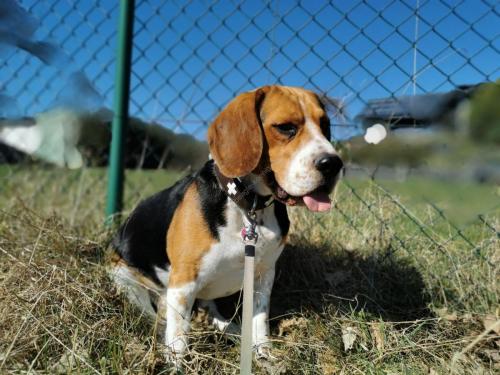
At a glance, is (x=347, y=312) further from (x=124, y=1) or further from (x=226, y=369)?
(x=124, y=1)

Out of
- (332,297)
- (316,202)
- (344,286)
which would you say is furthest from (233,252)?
(344,286)

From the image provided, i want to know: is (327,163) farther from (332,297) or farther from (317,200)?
(332,297)

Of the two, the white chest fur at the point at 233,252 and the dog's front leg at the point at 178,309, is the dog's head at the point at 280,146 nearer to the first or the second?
the white chest fur at the point at 233,252

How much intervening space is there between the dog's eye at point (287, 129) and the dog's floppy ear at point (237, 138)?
0.26 feet

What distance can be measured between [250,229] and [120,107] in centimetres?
183

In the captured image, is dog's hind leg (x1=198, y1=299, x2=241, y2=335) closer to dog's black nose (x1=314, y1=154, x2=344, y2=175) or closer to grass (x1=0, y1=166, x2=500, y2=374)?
grass (x1=0, y1=166, x2=500, y2=374)

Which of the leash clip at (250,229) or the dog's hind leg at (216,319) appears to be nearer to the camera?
the leash clip at (250,229)

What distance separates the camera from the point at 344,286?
2611 millimetres

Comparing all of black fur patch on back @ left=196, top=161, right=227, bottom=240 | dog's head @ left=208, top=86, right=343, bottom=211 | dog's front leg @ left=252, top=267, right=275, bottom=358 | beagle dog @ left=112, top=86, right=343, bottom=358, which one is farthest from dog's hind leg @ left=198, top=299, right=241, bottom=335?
dog's head @ left=208, top=86, right=343, bottom=211

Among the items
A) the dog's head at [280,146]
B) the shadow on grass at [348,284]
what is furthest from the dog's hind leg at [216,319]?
the dog's head at [280,146]

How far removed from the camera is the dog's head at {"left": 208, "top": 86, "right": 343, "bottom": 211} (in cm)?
178

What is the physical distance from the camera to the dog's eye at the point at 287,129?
6.33 feet

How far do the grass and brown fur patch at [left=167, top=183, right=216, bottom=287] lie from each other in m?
0.26

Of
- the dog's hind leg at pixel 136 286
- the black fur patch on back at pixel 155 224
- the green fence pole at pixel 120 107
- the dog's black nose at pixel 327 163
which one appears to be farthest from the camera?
the green fence pole at pixel 120 107
